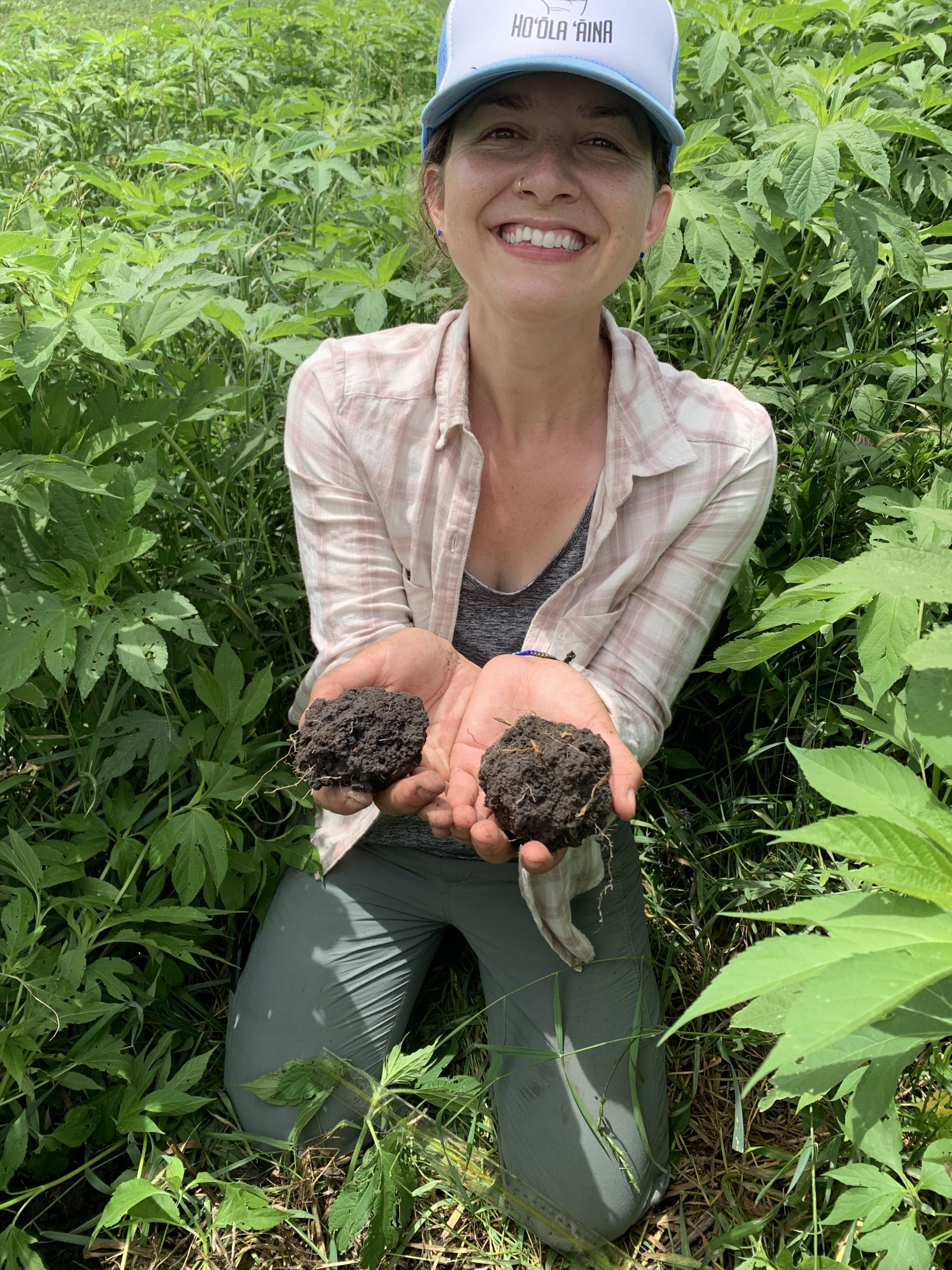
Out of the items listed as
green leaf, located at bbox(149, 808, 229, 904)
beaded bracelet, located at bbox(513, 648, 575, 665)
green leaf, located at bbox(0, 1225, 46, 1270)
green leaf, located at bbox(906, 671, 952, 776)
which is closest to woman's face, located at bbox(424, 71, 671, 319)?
beaded bracelet, located at bbox(513, 648, 575, 665)

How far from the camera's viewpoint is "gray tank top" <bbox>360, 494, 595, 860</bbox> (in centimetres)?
215

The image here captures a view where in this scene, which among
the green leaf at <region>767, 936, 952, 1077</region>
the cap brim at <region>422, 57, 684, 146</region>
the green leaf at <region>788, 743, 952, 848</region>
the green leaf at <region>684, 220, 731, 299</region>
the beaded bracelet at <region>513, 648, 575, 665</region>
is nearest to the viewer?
the green leaf at <region>767, 936, 952, 1077</region>

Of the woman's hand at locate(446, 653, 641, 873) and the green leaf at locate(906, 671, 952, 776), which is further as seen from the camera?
the woman's hand at locate(446, 653, 641, 873)

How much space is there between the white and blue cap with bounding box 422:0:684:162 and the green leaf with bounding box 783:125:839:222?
429 mm

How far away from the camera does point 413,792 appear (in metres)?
1.77

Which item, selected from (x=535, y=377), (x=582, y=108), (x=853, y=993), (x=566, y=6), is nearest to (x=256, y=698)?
(x=535, y=377)

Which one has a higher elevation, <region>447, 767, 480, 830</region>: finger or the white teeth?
the white teeth

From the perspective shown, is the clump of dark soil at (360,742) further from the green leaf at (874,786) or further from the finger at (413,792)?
the green leaf at (874,786)

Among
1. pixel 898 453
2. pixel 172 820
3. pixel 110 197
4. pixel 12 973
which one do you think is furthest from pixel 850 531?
pixel 110 197

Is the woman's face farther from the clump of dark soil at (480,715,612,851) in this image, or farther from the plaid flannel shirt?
the clump of dark soil at (480,715,612,851)

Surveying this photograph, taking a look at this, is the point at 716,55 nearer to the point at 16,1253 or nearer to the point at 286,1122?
the point at 286,1122

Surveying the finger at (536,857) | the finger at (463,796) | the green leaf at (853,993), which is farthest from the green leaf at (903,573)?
the finger at (463,796)

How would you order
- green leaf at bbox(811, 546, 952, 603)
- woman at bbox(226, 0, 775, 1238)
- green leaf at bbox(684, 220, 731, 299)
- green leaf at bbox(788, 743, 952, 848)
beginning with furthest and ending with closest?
green leaf at bbox(684, 220, 731, 299), woman at bbox(226, 0, 775, 1238), green leaf at bbox(811, 546, 952, 603), green leaf at bbox(788, 743, 952, 848)

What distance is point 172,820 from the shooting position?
202cm
